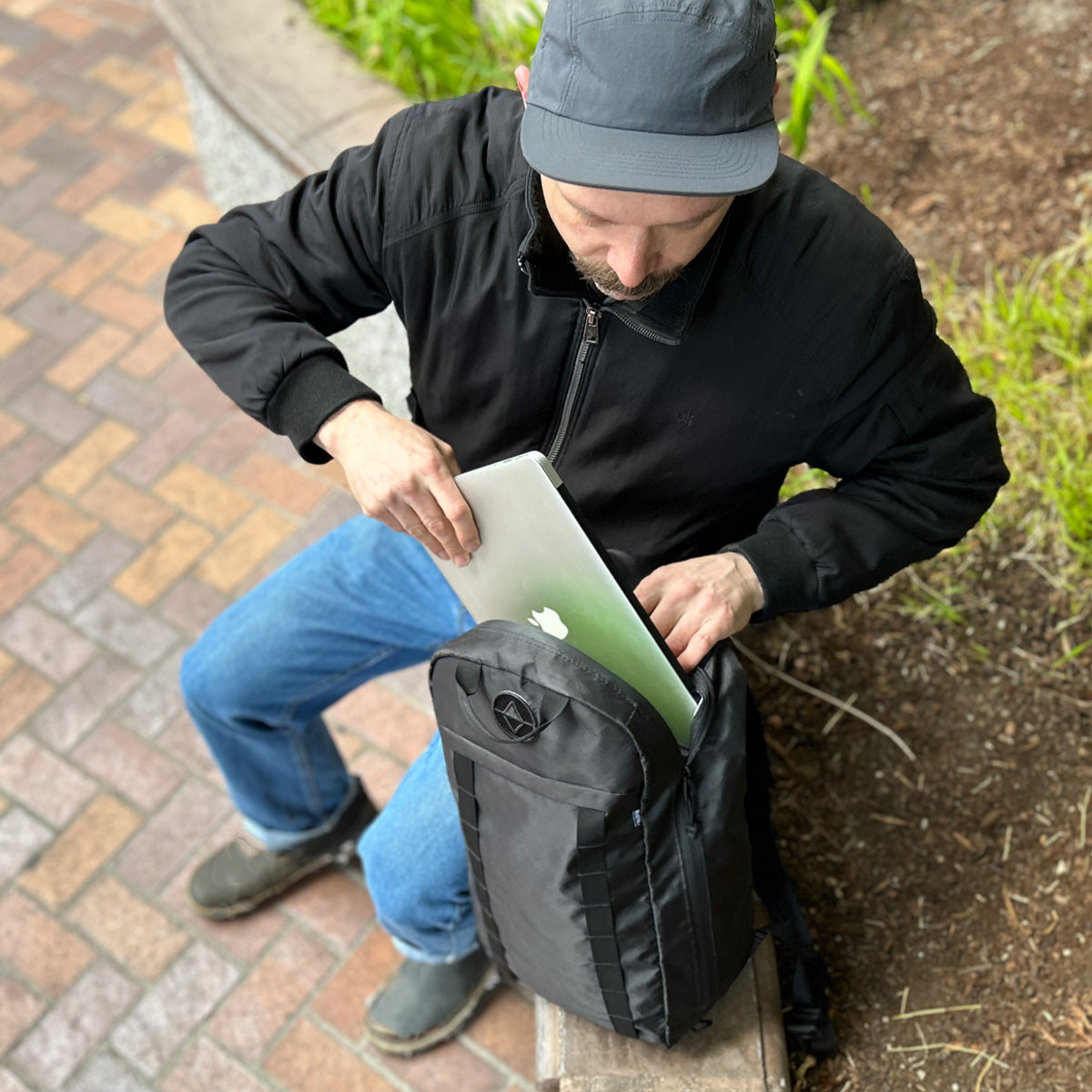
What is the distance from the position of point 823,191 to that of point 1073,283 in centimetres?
150

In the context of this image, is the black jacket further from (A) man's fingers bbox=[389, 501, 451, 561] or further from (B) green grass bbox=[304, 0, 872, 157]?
(B) green grass bbox=[304, 0, 872, 157]

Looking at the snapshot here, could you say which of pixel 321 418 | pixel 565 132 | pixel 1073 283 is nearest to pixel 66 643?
pixel 321 418

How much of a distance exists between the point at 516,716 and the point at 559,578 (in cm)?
20

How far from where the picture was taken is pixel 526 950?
1874 mm

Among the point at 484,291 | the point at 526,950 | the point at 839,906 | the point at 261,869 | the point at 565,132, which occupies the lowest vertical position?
the point at 261,869

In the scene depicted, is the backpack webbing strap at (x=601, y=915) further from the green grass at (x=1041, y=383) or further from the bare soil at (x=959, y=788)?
the green grass at (x=1041, y=383)

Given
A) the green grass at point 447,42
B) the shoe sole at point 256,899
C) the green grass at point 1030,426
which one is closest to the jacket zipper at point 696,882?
the green grass at point 1030,426

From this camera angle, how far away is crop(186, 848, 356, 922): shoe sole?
2680 mm

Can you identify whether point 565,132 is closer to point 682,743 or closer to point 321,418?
point 321,418

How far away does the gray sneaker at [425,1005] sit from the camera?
2.46 m

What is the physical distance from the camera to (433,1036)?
248cm

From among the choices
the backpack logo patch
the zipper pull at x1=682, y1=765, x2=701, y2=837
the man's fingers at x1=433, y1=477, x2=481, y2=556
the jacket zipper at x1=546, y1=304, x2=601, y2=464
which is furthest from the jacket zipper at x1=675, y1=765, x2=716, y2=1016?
the jacket zipper at x1=546, y1=304, x2=601, y2=464

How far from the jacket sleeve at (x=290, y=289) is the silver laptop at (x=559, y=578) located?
0.32m

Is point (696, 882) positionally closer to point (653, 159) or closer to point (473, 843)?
point (473, 843)
